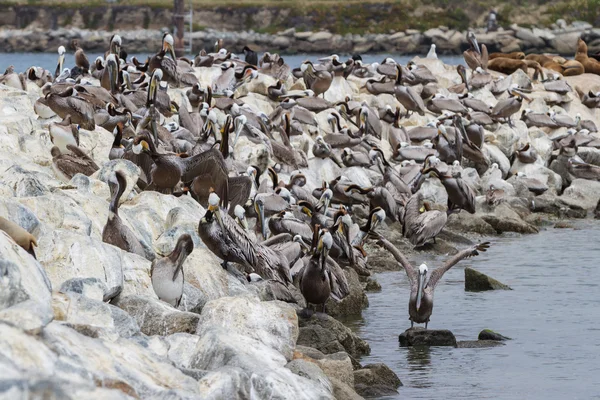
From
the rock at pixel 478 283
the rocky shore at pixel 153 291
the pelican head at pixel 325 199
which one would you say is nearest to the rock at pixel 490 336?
the rocky shore at pixel 153 291

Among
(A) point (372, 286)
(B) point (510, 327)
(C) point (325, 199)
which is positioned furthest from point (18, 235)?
(C) point (325, 199)

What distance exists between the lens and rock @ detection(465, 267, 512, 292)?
12.7 m

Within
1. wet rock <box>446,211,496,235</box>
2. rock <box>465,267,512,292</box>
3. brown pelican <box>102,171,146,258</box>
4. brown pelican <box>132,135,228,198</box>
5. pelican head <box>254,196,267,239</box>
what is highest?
brown pelican <box>132,135,228,198</box>

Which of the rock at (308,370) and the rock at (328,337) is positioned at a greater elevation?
the rock at (308,370)

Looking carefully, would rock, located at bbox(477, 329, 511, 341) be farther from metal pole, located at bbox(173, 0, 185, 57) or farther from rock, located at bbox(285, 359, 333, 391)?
metal pole, located at bbox(173, 0, 185, 57)

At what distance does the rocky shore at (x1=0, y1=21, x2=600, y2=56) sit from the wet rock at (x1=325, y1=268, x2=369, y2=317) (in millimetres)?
50171

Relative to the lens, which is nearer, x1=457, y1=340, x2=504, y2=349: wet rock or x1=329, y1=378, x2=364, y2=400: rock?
x1=329, y1=378, x2=364, y2=400: rock

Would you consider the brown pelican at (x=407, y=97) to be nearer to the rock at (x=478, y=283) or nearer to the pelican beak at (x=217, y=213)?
the rock at (x=478, y=283)

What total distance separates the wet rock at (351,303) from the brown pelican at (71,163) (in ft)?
9.49

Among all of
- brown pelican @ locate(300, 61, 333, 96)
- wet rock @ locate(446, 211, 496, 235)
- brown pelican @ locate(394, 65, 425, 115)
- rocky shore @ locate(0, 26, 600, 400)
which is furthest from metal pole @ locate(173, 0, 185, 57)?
wet rock @ locate(446, 211, 496, 235)

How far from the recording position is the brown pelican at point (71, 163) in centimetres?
1136

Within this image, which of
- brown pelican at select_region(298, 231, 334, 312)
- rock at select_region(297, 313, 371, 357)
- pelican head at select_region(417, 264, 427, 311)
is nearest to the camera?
rock at select_region(297, 313, 371, 357)

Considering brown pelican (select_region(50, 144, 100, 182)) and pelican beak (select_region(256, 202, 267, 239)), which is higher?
brown pelican (select_region(50, 144, 100, 182))

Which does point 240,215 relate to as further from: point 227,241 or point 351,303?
point 227,241
